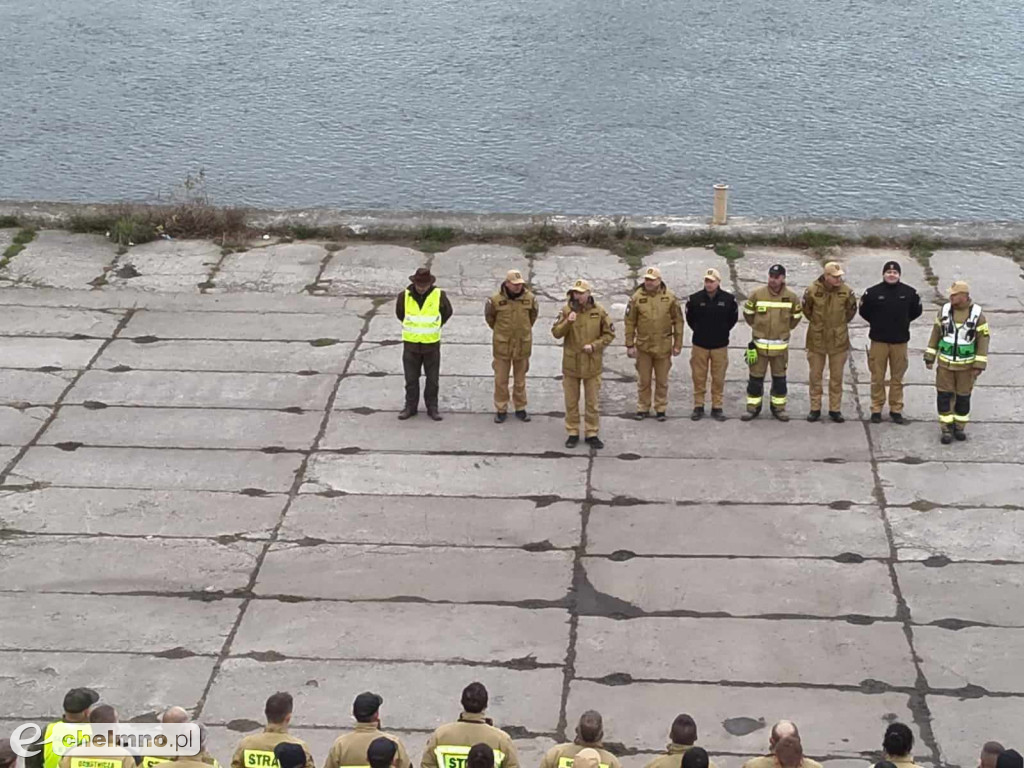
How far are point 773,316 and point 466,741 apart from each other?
6.65m

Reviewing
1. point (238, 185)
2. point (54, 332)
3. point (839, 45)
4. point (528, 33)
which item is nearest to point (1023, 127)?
point (839, 45)

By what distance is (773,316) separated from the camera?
13.7 meters

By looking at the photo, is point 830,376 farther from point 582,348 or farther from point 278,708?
point 278,708

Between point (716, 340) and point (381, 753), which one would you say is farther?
point (716, 340)

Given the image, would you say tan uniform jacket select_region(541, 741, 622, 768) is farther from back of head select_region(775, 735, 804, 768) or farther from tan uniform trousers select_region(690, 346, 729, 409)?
tan uniform trousers select_region(690, 346, 729, 409)

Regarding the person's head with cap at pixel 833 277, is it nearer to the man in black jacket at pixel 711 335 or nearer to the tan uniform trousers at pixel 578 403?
the man in black jacket at pixel 711 335

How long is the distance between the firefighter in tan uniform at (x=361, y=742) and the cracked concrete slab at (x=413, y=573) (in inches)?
130

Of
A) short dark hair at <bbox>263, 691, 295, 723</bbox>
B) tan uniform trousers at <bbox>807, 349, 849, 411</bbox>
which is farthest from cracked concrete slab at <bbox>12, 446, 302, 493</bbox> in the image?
short dark hair at <bbox>263, 691, 295, 723</bbox>

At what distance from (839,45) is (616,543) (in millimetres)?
25941

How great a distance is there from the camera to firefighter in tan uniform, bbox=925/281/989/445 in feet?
43.0

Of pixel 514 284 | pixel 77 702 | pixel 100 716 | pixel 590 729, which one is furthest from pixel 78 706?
pixel 514 284

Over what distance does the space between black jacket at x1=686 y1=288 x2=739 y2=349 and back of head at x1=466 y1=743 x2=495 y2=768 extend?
22.5 ft

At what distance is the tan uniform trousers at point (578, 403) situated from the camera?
13445mm

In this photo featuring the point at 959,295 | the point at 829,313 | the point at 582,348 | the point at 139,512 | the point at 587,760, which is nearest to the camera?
the point at 587,760
